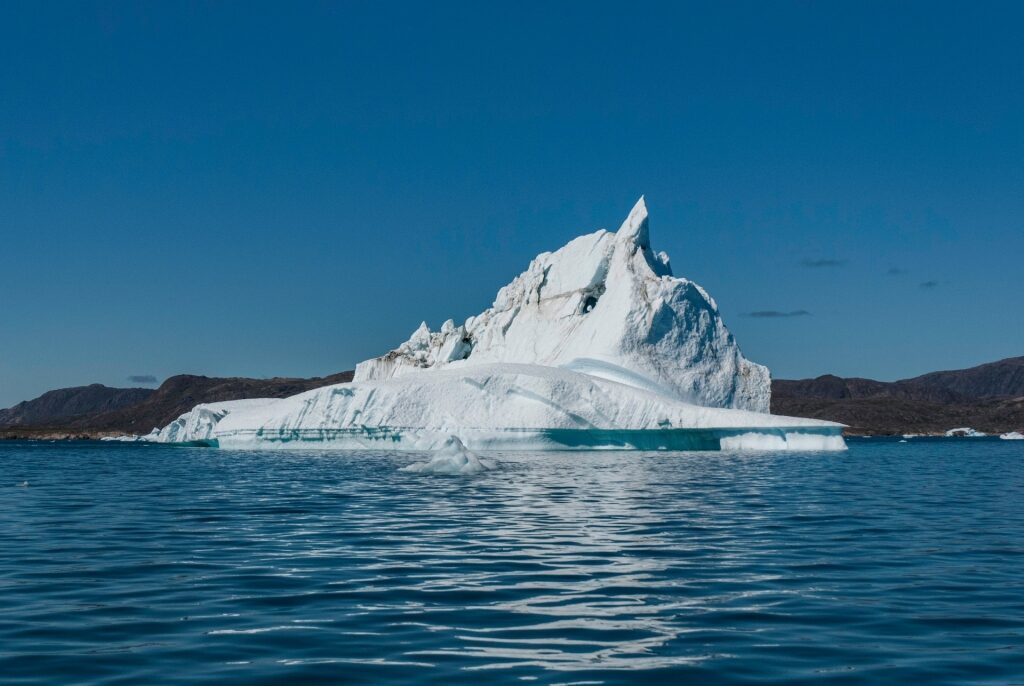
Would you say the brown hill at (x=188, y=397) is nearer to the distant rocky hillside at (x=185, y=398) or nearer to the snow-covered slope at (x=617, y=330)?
the distant rocky hillside at (x=185, y=398)

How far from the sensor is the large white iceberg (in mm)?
39531

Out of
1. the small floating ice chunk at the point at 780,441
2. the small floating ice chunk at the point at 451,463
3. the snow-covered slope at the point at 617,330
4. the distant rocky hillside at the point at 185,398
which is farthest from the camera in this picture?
the distant rocky hillside at the point at 185,398

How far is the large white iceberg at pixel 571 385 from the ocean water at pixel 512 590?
11172mm

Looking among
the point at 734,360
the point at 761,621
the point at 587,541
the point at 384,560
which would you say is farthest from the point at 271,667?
the point at 734,360

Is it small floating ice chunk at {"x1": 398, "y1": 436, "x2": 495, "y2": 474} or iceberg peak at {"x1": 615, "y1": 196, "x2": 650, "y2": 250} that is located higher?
iceberg peak at {"x1": 615, "y1": 196, "x2": 650, "y2": 250}

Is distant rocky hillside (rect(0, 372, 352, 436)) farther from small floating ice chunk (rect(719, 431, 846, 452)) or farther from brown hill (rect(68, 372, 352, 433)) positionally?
small floating ice chunk (rect(719, 431, 846, 452))

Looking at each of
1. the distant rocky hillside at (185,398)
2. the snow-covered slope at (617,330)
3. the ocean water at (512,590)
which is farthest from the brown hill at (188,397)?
the ocean water at (512,590)

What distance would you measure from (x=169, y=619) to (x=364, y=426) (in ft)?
107

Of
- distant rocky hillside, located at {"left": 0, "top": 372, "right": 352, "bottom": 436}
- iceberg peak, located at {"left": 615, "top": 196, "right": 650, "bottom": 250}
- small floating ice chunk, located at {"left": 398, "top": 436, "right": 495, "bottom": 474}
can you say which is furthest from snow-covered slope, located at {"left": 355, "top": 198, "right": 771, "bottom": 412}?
distant rocky hillside, located at {"left": 0, "top": 372, "right": 352, "bottom": 436}

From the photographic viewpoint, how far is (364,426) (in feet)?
131

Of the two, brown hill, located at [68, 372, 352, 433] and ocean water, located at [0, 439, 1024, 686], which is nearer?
ocean water, located at [0, 439, 1024, 686]

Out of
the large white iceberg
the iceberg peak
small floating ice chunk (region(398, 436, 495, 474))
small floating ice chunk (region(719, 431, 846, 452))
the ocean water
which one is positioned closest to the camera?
the ocean water

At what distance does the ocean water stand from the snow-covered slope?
30.8 meters

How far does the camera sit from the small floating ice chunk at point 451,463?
81.7ft
